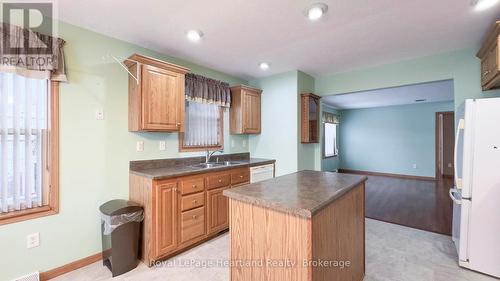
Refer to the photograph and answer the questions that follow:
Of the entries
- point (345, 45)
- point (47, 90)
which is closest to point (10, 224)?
point (47, 90)

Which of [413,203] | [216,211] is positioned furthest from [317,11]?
[413,203]

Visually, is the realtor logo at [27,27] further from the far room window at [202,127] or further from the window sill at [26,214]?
the far room window at [202,127]

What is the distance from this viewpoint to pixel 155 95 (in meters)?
2.49

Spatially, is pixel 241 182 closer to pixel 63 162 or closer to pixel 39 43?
pixel 63 162

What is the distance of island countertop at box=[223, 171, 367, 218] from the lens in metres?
1.21

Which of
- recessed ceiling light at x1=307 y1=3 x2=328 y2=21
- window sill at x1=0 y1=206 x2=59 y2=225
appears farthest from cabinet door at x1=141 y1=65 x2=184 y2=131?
recessed ceiling light at x1=307 y1=3 x2=328 y2=21

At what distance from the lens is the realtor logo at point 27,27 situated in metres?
1.80

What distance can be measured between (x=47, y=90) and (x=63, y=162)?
691 millimetres

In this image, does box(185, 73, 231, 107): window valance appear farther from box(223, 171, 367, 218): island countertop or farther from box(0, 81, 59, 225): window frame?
box(223, 171, 367, 218): island countertop

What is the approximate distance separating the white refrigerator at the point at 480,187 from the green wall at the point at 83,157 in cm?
354

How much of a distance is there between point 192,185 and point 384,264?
7.24 feet

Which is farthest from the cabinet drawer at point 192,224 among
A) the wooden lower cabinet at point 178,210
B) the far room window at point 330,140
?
the far room window at point 330,140

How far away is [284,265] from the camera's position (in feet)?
4.17

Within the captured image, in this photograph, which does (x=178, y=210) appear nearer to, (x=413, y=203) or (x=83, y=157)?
(x=83, y=157)
